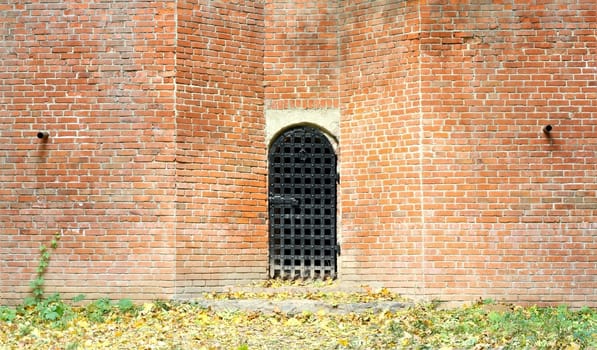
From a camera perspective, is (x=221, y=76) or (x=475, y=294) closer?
(x=475, y=294)

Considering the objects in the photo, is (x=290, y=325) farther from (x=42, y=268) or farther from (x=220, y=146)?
(x=42, y=268)

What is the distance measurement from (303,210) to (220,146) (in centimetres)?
152

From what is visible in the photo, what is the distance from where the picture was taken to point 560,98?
11.9 meters

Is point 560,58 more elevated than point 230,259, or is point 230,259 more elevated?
point 560,58

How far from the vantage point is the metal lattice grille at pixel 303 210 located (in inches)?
498

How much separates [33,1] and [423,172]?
5.83 metres

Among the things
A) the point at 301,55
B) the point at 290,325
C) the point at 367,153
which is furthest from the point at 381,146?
the point at 290,325

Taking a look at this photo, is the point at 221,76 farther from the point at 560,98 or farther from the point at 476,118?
the point at 560,98

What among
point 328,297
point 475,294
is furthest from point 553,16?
point 328,297

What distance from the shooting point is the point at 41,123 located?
12078mm

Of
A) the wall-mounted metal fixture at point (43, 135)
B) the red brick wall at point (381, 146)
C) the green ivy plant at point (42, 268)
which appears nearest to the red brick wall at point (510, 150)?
the red brick wall at point (381, 146)

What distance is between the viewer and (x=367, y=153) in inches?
488

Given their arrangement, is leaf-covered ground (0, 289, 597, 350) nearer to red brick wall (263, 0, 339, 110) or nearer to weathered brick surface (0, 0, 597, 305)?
weathered brick surface (0, 0, 597, 305)

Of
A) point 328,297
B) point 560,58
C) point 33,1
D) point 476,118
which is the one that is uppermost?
point 33,1
